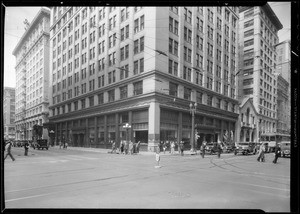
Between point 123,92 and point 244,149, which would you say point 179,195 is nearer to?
point 244,149

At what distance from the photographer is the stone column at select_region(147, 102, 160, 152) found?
2730 cm

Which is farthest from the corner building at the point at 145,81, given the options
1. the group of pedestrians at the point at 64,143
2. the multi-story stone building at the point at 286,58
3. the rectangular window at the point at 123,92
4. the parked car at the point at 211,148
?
the multi-story stone building at the point at 286,58

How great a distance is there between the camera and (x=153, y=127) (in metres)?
27.5

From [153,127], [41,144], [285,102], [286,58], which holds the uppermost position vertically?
[286,58]

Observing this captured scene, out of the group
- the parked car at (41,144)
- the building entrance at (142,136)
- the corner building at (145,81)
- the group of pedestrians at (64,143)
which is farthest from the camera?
the parked car at (41,144)

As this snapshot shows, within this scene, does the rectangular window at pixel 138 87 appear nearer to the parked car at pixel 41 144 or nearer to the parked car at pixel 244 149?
the parked car at pixel 244 149

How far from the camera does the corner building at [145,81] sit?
685 inches

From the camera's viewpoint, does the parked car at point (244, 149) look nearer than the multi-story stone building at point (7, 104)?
No

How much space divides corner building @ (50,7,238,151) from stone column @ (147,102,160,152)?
5.0 inches

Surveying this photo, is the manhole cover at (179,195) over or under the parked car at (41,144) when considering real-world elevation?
over

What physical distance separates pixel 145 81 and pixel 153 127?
6157 millimetres

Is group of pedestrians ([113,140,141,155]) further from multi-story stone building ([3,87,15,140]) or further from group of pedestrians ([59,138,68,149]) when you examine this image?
multi-story stone building ([3,87,15,140])

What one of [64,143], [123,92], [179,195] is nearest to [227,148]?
[123,92]

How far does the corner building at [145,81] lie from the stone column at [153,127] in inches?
5.0
